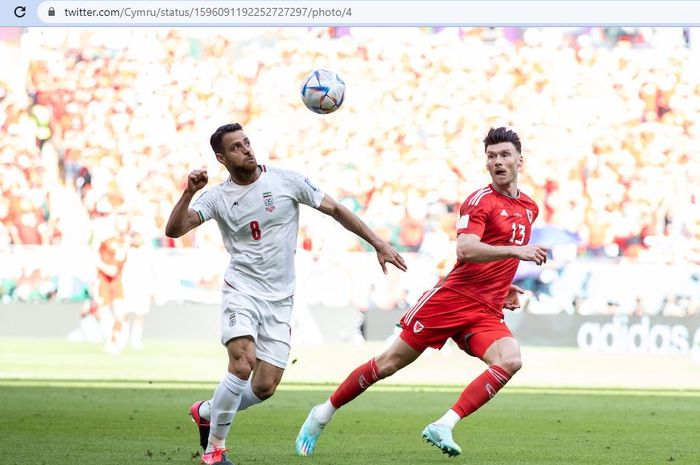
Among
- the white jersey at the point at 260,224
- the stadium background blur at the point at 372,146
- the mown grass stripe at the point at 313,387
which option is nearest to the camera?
the white jersey at the point at 260,224

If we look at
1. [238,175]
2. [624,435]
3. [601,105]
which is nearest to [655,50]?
[601,105]

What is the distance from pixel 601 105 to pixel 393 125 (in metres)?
4.37

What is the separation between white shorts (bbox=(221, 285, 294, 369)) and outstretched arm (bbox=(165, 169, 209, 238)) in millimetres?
485

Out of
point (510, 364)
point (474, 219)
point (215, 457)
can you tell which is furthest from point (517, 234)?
point (215, 457)

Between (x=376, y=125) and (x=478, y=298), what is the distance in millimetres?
17800

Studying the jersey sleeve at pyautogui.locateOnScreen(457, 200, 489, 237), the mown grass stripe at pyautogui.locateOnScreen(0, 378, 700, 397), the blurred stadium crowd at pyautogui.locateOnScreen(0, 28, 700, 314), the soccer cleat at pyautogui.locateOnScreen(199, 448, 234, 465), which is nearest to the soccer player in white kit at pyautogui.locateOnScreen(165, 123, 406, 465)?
the soccer cleat at pyautogui.locateOnScreen(199, 448, 234, 465)

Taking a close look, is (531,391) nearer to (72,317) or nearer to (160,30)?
(72,317)

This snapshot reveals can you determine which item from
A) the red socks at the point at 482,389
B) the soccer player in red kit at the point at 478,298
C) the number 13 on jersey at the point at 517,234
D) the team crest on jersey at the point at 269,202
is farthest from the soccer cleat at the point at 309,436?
the number 13 on jersey at the point at 517,234

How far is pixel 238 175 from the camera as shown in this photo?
24.4 ft

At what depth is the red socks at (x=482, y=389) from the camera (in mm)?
7254

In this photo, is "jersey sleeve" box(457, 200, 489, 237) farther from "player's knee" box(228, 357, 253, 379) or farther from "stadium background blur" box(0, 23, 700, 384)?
"stadium background blur" box(0, 23, 700, 384)

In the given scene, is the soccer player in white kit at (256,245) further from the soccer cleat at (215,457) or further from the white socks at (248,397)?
the soccer cleat at (215,457)

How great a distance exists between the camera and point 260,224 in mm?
7379

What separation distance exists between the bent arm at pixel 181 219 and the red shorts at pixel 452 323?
1570 millimetres
